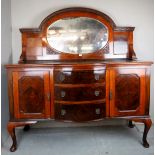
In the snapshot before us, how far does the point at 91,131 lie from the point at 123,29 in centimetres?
130

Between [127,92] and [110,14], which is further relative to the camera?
[110,14]

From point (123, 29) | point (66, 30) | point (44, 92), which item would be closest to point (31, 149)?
point (44, 92)

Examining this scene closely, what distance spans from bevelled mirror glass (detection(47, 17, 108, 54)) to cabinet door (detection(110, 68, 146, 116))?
23.8 inches

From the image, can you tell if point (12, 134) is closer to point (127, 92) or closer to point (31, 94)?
point (31, 94)

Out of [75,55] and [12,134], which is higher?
[75,55]

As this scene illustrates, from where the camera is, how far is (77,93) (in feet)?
7.16

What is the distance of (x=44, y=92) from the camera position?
220 centimetres

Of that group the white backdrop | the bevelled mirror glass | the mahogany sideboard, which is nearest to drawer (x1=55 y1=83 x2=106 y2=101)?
the mahogany sideboard

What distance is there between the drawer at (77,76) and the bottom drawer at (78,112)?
0.24 m

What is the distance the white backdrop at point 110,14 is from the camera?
8.89ft

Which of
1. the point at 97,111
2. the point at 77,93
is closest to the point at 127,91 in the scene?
the point at 97,111

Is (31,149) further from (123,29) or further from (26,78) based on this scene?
(123,29)

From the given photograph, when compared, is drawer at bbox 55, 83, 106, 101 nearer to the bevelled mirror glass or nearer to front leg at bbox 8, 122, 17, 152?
front leg at bbox 8, 122, 17, 152

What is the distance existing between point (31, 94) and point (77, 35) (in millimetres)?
944
